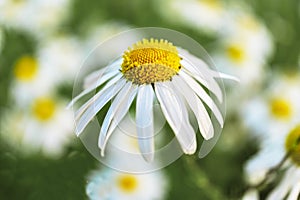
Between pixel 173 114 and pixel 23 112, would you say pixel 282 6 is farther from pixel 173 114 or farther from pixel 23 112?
pixel 173 114

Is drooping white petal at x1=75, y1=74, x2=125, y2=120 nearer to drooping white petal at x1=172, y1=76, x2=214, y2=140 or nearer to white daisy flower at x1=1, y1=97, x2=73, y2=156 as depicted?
drooping white petal at x1=172, y1=76, x2=214, y2=140

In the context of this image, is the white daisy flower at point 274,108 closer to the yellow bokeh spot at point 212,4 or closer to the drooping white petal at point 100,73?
the yellow bokeh spot at point 212,4

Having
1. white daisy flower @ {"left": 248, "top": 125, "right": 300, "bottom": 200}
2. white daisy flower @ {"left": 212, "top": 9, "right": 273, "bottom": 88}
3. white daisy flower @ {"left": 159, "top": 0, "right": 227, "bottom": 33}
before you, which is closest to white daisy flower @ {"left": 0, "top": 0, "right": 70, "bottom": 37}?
white daisy flower @ {"left": 159, "top": 0, "right": 227, "bottom": 33}

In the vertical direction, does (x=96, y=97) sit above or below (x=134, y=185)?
above

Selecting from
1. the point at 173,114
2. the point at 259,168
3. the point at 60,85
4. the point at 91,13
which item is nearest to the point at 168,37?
the point at 173,114

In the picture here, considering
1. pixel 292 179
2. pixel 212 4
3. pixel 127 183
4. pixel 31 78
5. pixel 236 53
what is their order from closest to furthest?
pixel 292 179, pixel 127 183, pixel 31 78, pixel 236 53, pixel 212 4

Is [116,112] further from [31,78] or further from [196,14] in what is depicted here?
[196,14]

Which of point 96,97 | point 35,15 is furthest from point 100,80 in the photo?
point 35,15

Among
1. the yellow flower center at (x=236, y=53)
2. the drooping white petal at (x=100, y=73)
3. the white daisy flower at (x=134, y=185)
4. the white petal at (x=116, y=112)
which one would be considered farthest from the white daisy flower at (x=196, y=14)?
the white petal at (x=116, y=112)
